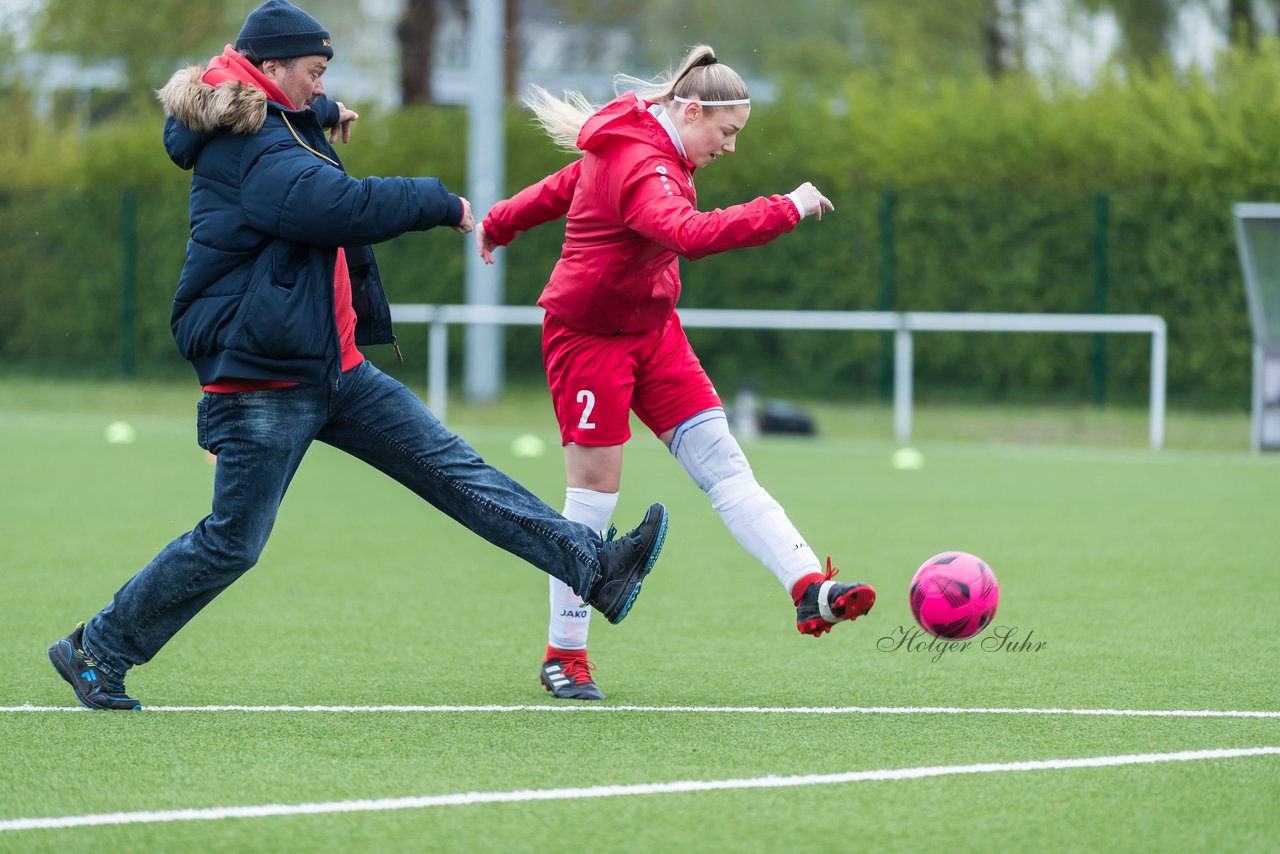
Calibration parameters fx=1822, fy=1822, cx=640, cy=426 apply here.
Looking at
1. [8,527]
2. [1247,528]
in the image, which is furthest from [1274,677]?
[8,527]

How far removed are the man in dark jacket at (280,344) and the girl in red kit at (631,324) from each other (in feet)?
1.42

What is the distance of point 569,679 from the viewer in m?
5.68

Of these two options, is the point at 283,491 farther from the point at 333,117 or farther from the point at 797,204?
the point at 797,204

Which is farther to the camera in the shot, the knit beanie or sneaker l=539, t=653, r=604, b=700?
sneaker l=539, t=653, r=604, b=700

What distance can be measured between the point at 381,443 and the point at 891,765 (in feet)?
5.70

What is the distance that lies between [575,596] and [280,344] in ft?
4.54

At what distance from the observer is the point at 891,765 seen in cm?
463

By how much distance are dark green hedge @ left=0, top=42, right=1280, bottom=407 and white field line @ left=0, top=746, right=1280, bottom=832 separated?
1464 cm

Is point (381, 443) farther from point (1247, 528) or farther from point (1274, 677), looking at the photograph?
point (1247, 528)

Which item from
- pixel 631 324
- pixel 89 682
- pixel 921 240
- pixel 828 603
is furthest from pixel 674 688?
pixel 921 240

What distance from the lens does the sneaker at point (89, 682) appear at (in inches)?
208

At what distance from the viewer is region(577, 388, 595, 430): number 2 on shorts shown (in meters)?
5.64

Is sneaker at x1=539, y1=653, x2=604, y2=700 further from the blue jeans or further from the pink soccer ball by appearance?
the pink soccer ball

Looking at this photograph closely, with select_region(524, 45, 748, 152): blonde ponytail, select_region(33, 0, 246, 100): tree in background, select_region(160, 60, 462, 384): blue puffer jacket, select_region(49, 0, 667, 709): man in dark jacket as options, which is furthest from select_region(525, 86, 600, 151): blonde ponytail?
select_region(33, 0, 246, 100): tree in background
